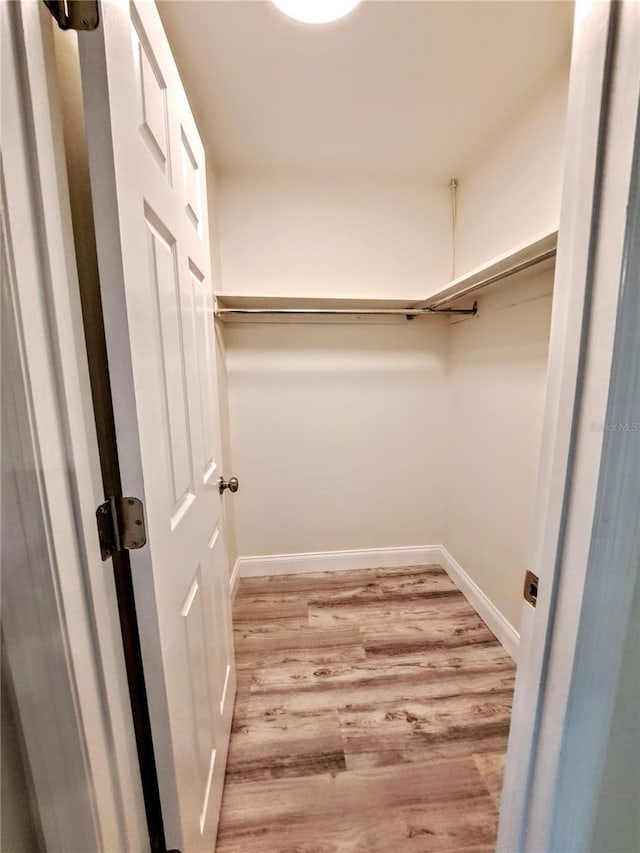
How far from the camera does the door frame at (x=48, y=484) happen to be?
41 cm

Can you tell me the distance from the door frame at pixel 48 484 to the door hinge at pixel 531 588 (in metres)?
0.76

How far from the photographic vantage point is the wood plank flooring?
1.08 m

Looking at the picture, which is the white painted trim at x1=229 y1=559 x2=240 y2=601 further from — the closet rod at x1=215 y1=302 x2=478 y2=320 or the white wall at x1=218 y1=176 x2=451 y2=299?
the white wall at x1=218 y1=176 x2=451 y2=299

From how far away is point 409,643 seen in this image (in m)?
1.80

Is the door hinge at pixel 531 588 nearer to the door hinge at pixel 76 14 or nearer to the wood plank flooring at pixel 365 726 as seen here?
the wood plank flooring at pixel 365 726

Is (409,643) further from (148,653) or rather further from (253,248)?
(253,248)

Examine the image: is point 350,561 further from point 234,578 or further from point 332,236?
point 332,236

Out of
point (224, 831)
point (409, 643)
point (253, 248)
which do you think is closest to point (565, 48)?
point (253, 248)

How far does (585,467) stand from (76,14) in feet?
3.27

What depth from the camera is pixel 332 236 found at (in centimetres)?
214

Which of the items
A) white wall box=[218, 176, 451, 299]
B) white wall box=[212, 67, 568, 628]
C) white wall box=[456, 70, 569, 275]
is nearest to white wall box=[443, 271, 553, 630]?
white wall box=[212, 67, 568, 628]

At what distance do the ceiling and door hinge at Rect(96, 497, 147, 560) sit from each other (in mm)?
1607

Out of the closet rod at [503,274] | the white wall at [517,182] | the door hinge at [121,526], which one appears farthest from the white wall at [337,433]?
the door hinge at [121,526]

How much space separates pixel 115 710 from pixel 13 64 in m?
0.93
